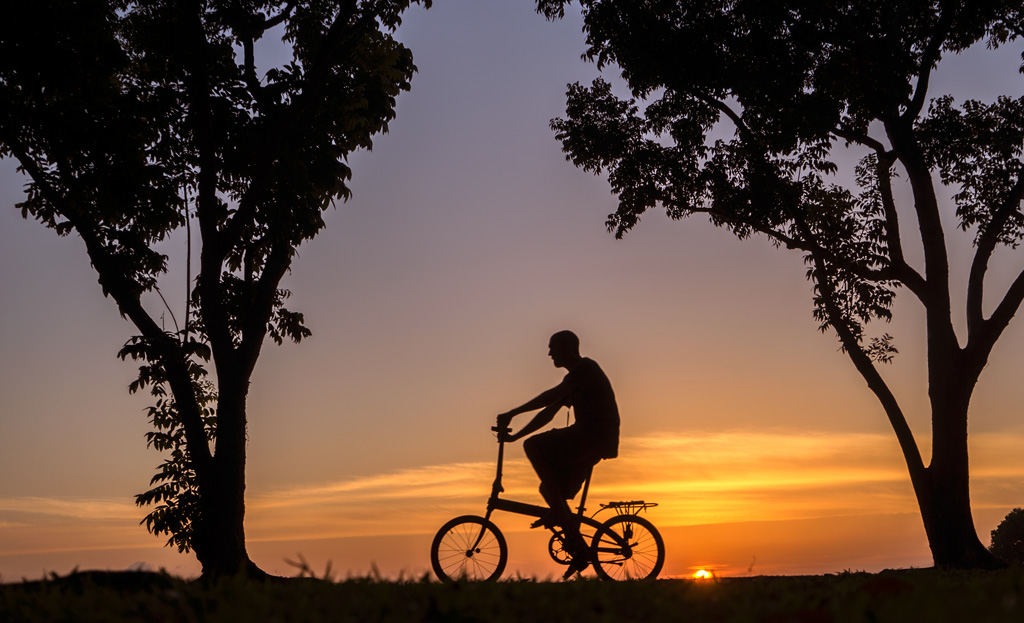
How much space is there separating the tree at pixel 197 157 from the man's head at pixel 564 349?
22.8 feet

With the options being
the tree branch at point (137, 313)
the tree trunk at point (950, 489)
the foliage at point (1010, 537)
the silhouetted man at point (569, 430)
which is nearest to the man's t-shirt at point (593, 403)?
the silhouetted man at point (569, 430)

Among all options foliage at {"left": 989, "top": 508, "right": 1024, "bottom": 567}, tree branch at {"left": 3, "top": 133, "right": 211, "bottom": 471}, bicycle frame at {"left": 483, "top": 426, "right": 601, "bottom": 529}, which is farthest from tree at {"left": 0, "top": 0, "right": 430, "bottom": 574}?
foliage at {"left": 989, "top": 508, "right": 1024, "bottom": 567}

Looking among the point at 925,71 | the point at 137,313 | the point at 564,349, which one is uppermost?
the point at 925,71

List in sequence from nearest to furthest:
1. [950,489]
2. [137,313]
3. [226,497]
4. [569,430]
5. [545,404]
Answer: [545,404], [569,430], [226,497], [137,313], [950,489]

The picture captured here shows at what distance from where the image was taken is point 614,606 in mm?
4535

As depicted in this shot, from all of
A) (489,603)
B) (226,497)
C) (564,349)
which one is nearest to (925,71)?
(564,349)

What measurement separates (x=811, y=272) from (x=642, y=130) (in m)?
4.54

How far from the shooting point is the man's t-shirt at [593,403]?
9.10 meters

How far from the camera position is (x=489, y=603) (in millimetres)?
4453

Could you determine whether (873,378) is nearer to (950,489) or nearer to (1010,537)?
(950,489)

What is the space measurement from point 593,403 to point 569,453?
571 millimetres

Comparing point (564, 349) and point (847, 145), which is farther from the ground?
point (847, 145)

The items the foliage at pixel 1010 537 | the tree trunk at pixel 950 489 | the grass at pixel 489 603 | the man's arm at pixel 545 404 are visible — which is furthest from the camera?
the foliage at pixel 1010 537

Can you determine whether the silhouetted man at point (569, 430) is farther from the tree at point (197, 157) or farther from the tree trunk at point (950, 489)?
the tree trunk at point (950, 489)
